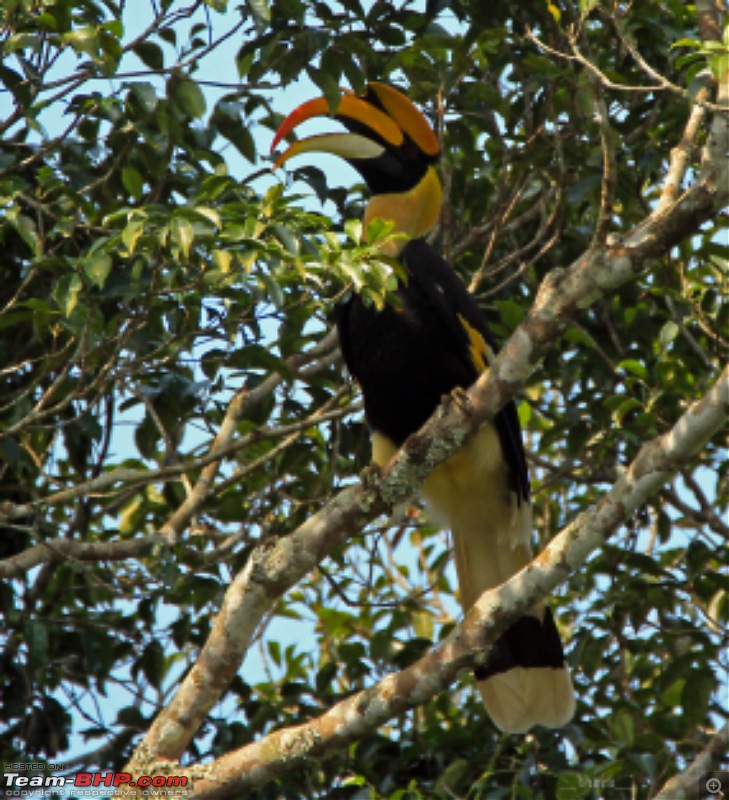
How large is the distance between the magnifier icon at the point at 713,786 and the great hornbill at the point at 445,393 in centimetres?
93

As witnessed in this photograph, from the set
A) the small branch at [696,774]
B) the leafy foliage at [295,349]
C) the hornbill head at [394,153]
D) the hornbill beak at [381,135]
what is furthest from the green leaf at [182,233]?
the small branch at [696,774]

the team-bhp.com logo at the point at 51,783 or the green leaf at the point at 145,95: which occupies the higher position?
the green leaf at the point at 145,95

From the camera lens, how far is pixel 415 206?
16.9 feet

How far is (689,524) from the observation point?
536cm

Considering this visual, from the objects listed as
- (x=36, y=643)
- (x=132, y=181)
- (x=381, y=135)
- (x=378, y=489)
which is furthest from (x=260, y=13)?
(x=36, y=643)

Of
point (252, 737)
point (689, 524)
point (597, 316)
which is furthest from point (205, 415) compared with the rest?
point (689, 524)

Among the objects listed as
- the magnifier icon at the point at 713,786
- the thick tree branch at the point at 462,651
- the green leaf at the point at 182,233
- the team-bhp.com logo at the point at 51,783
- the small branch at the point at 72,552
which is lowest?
the magnifier icon at the point at 713,786

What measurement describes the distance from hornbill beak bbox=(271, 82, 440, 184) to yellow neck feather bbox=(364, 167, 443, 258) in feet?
0.25

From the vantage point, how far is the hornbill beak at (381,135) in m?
5.02

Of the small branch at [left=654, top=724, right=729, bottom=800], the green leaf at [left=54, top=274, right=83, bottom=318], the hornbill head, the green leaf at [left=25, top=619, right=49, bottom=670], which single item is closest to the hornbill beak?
the hornbill head

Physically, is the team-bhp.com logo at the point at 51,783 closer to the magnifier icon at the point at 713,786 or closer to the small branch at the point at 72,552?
the small branch at the point at 72,552

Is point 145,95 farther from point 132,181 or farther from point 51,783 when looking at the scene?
point 51,783

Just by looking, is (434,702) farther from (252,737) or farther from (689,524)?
(689,524)

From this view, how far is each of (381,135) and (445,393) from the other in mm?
1178
